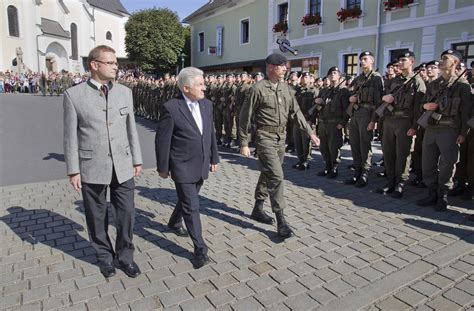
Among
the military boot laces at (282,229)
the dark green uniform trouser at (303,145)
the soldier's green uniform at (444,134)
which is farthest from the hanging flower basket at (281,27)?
the military boot laces at (282,229)

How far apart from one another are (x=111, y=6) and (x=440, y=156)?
211 ft

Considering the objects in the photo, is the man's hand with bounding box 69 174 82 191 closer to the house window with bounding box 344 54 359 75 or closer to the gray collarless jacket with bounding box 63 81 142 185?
the gray collarless jacket with bounding box 63 81 142 185

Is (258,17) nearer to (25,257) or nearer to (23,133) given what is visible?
(23,133)

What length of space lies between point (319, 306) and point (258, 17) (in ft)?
83.4

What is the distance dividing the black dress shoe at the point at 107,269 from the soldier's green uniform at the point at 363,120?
445cm

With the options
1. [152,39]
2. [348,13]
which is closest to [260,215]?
[348,13]

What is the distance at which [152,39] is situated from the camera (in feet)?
140

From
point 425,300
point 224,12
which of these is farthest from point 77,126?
point 224,12

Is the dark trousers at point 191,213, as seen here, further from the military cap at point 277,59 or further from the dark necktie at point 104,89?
the military cap at point 277,59

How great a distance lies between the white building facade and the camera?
134 ft

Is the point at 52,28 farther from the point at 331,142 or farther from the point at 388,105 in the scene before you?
the point at 388,105

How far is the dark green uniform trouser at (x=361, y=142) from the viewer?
6516mm

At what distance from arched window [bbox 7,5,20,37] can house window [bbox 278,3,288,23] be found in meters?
32.3

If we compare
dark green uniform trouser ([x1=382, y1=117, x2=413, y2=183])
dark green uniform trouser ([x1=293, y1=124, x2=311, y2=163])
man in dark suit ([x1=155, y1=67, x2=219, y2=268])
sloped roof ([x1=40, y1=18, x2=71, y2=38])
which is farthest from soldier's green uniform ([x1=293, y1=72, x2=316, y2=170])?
sloped roof ([x1=40, y1=18, x2=71, y2=38])
